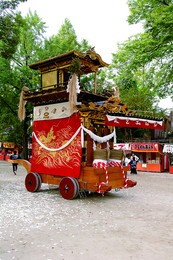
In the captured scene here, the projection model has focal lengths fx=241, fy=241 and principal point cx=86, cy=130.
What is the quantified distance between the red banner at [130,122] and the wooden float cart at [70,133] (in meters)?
0.47

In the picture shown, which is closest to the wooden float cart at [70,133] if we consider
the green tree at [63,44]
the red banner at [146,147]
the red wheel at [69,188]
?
the red wheel at [69,188]

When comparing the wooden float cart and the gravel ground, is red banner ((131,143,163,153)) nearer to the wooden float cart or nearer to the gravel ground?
the wooden float cart

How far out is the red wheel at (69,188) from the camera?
346 inches

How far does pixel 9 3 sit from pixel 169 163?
1692cm

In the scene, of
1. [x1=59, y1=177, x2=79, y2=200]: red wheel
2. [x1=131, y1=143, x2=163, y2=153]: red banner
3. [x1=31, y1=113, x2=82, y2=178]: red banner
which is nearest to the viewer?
[x1=59, y1=177, x2=79, y2=200]: red wheel

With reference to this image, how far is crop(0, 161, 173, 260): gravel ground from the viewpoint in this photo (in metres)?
4.37

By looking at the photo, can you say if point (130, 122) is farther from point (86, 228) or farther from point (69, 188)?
point (86, 228)

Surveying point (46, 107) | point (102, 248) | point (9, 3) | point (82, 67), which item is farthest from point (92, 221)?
point (9, 3)

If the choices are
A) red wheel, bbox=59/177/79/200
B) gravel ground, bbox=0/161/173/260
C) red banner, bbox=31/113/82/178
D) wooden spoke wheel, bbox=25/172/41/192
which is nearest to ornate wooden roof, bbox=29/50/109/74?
red banner, bbox=31/113/82/178

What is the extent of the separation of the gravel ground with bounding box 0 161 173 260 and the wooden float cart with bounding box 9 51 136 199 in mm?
772

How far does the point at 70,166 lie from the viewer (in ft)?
30.3

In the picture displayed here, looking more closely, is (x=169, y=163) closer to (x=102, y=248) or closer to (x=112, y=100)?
(x=112, y=100)

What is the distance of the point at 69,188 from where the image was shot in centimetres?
895

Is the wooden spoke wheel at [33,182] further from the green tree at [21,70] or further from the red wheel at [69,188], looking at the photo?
the green tree at [21,70]
